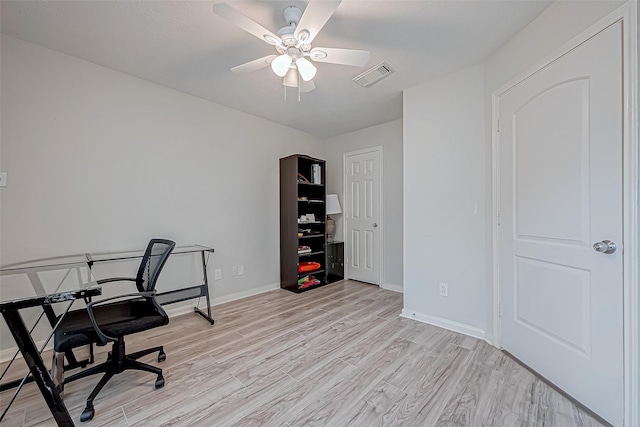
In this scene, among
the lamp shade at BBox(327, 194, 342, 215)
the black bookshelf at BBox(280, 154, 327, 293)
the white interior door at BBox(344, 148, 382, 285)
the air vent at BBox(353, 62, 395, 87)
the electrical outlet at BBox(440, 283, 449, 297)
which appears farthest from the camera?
the lamp shade at BBox(327, 194, 342, 215)

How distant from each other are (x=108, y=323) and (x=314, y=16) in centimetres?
213

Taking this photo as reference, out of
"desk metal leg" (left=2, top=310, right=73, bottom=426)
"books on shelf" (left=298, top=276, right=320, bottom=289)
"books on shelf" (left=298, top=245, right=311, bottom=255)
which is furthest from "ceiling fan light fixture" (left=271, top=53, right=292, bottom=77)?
"books on shelf" (left=298, top=276, right=320, bottom=289)

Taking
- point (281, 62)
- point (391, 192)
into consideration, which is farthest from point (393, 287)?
point (281, 62)

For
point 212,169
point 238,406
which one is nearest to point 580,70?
point 238,406

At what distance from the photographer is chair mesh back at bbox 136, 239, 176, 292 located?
5.70 feet

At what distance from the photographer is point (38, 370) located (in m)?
1.23

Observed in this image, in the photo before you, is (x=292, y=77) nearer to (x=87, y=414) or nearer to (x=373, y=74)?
(x=373, y=74)

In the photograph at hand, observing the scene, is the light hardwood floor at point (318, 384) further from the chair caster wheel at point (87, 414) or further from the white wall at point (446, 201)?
the white wall at point (446, 201)

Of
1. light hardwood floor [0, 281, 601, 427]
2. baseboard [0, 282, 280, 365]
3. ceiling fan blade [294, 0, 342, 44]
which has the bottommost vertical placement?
light hardwood floor [0, 281, 601, 427]

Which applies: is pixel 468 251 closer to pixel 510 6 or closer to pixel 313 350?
pixel 313 350

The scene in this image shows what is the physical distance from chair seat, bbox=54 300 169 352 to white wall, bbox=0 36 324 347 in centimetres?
87

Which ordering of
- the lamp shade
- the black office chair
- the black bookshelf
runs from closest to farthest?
1. the black office chair
2. the black bookshelf
3. the lamp shade

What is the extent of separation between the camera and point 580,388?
4.80 ft

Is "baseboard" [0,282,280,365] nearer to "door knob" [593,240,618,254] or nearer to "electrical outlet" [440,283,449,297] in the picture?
"electrical outlet" [440,283,449,297]
